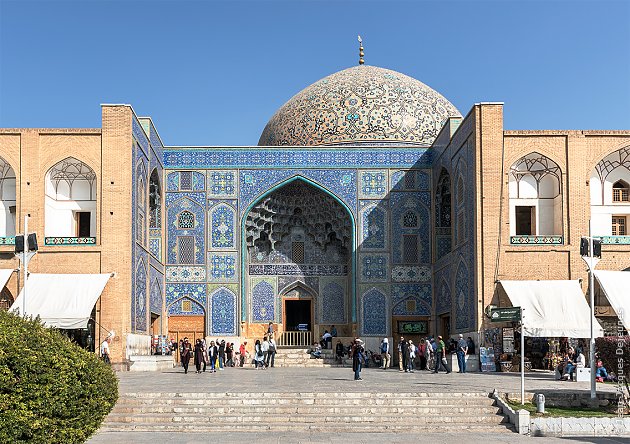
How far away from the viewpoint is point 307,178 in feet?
81.4

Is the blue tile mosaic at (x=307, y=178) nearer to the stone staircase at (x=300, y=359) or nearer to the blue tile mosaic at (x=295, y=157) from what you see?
the blue tile mosaic at (x=295, y=157)

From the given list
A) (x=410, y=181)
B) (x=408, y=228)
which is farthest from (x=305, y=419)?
(x=410, y=181)

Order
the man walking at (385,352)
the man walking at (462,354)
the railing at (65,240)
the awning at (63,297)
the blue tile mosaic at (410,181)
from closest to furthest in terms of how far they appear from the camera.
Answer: the awning at (63,297), the man walking at (462,354), the railing at (65,240), the man walking at (385,352), the blue tile mosaic at (410,181)

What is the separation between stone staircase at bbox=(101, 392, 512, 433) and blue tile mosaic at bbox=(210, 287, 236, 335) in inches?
445

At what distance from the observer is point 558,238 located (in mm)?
19734

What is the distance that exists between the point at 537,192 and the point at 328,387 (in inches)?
346

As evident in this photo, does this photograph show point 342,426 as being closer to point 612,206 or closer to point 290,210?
point 612,206

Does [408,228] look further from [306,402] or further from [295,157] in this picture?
[306,402]

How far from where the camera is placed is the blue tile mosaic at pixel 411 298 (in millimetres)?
24609

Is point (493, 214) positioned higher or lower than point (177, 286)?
higher

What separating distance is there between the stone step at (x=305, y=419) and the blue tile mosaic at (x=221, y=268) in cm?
1209

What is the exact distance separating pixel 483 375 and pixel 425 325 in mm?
6623

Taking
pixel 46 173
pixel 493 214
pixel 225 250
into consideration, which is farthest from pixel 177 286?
pixel 493 214

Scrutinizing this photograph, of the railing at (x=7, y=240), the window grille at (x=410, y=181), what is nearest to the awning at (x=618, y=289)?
the window grille at (x=410, y=181)
